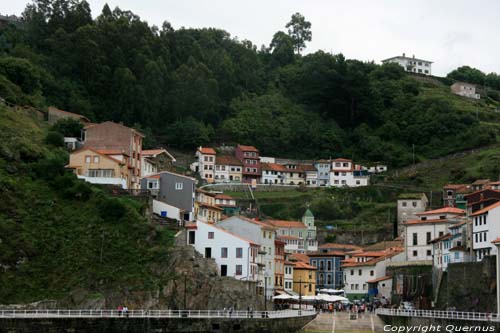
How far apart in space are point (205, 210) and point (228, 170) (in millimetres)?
39825

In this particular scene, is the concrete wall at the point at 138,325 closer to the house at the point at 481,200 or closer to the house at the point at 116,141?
the house at the point at 481,200

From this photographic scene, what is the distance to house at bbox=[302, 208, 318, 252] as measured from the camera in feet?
419

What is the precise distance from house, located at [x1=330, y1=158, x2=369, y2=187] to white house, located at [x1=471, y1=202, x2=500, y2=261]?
196ft

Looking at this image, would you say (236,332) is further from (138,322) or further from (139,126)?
(139,126)

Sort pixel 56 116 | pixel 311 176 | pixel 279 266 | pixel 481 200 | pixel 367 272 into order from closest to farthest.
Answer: pixel 481 200 < pixel 279 266 < pixel 367 272 < pixel 56 116 < pixel 311 176

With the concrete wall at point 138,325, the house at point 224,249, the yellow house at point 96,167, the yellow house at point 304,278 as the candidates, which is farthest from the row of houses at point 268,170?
the concrete wall at point 138,325

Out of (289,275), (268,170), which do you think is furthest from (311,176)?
(289,275)

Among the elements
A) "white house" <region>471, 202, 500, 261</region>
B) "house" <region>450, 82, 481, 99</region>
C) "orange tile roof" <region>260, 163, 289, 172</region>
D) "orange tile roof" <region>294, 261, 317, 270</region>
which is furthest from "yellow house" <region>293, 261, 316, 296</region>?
"house" <region>450, 82, 481, 99</region>

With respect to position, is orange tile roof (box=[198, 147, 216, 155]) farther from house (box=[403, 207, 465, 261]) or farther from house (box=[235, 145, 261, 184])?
house (box=[403, 207, 465, 261])

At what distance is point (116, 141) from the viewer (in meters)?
107

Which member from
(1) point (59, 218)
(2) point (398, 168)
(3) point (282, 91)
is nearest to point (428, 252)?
(1) point (59, 218)

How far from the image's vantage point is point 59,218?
287ft

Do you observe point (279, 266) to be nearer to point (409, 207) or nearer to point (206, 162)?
point (409, 207)

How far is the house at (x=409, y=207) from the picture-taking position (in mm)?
126000
